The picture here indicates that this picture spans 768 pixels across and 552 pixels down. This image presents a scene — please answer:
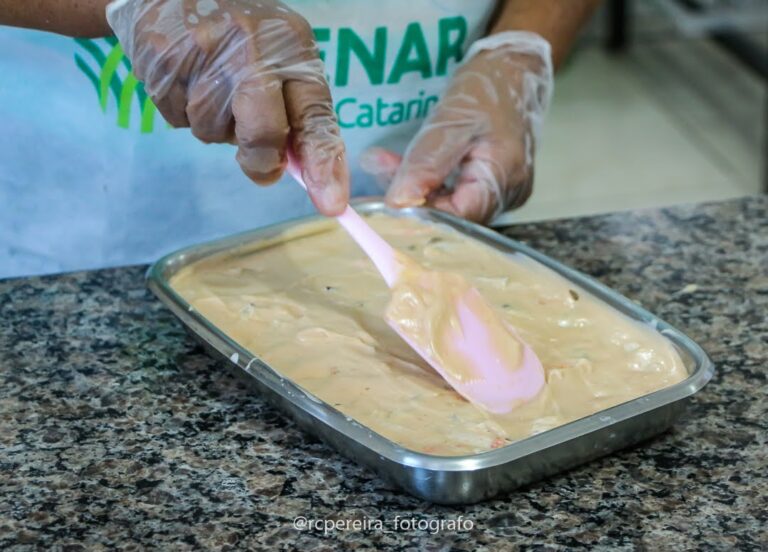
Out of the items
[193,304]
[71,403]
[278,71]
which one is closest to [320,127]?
[278,71]

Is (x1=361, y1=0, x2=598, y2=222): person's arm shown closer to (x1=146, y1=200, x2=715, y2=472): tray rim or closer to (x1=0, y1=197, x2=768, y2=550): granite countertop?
(x1=146, y1=200, x2=715, y2=472): tray rim

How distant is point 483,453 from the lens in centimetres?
83

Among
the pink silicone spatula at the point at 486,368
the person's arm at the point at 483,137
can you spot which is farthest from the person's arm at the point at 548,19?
the pink silicone spatula at the point at 486,368

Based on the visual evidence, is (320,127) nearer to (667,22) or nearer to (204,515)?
(204,515)

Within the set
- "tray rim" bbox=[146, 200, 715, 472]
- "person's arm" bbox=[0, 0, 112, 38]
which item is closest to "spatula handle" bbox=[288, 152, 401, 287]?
"tray rim" bbox=[146, 200, 715, 472]

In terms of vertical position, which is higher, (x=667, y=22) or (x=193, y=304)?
(x=193, y=304)

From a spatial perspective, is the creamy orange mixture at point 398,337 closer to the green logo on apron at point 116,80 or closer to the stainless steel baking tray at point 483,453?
the stainless steel baking tray at point 483,453

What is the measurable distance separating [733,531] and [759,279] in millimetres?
481

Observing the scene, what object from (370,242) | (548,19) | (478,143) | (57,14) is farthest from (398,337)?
(548,19)

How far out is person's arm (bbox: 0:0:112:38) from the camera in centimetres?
115

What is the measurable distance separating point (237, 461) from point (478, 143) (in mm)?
629

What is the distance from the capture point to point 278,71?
1022 mm

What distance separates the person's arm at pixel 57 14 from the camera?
115cm

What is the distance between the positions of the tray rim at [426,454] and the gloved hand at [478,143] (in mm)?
104
